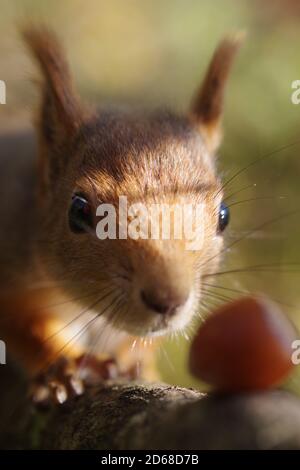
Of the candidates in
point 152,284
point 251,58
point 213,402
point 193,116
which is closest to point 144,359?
point 193,116

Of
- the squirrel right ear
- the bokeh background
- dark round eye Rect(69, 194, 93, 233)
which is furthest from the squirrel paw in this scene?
the bokeh background

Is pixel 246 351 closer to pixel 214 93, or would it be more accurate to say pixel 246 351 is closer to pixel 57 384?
pixel 57 384

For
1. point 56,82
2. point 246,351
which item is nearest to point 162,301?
point 246,351

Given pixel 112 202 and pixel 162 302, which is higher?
pixel 112 202

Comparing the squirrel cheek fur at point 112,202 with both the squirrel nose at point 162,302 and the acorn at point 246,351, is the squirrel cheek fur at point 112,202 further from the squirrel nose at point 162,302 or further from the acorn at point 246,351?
the acorn at point 246,351

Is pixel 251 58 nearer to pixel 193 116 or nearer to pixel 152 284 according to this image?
pixel 193 116

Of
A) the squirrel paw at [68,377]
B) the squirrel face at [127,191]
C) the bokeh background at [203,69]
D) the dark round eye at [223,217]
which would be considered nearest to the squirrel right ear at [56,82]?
the squirrel face at [127,191]
